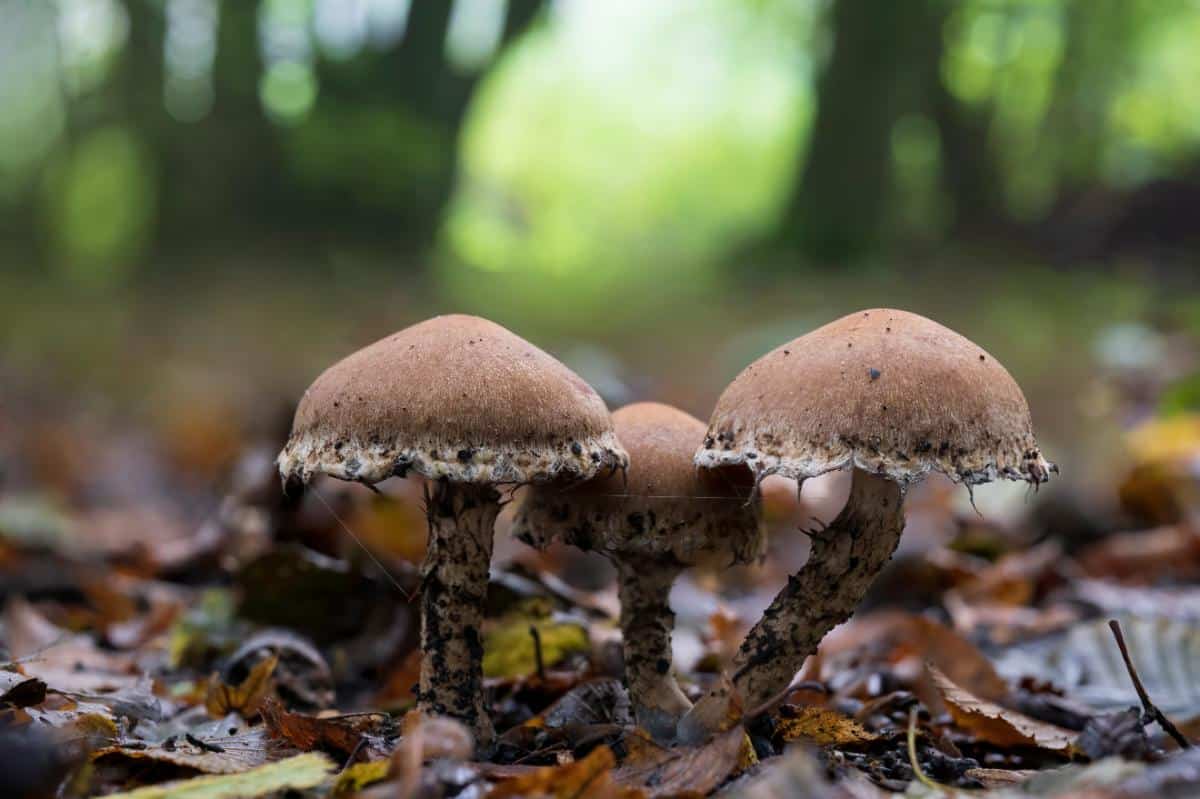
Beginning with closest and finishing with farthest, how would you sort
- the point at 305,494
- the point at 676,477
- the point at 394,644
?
the point at 676,477, the point at 394,644, the point at 305,494

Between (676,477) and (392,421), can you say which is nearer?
(392,421)

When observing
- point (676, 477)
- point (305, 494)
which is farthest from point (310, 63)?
point (676, 477)

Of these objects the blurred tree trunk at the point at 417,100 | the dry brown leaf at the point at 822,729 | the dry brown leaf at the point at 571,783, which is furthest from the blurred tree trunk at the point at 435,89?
the dry brown leaf at the point at 571,783

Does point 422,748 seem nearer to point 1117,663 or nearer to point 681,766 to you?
point 681,766

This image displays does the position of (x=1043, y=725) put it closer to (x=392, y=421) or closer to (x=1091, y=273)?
(x=392, y=421)

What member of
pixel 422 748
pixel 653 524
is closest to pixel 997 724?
pixel 653 524

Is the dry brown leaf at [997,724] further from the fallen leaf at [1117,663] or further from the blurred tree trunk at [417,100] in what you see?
the blurred tree trunk at [417,100]

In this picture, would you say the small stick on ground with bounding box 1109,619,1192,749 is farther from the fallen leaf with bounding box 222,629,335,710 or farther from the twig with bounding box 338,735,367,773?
the fallen leaf with bounding box 222,629,335,710

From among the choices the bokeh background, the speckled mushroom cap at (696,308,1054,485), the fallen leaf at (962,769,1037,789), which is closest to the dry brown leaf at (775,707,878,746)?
the fallen leaf at (962,769,1037,789)

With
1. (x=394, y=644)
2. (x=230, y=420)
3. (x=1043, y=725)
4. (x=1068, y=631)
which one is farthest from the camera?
(x=230, y=420)
